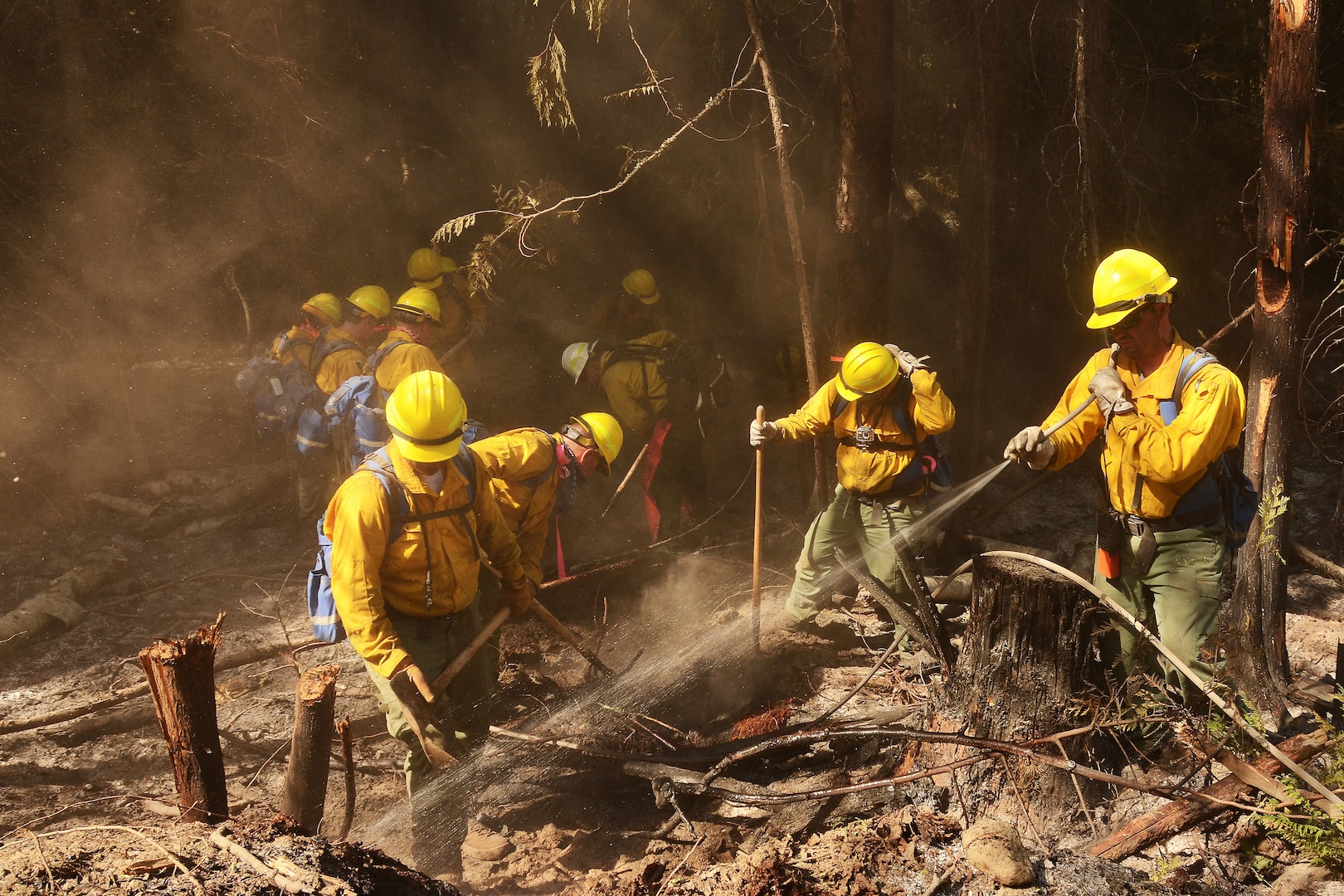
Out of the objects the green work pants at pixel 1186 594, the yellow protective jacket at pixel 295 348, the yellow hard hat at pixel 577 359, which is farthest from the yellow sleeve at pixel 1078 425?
the yellow protective jacket at pixel 295 348

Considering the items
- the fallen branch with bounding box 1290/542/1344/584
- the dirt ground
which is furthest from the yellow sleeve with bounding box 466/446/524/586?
the fallen branch with bounding box 1290/542/1344/584

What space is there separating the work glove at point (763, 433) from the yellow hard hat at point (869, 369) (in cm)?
63

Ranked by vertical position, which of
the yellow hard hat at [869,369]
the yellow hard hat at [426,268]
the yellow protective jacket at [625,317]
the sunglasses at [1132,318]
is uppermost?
the yellow hard hat at [426,268]

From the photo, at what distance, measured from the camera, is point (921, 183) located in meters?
9.84

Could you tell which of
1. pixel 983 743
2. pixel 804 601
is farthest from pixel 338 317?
pixel 983 743

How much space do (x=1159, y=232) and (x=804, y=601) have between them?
5457mm

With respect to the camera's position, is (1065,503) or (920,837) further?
(1065,503)

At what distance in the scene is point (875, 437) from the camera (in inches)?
237

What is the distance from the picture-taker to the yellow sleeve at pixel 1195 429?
4004 mm

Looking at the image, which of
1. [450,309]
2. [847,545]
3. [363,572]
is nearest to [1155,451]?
[847,545]

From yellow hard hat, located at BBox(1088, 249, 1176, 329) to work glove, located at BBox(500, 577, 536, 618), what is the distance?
11.5 feet

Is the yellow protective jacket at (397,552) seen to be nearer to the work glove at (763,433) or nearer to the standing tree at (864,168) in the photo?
the work glove at (763,433)

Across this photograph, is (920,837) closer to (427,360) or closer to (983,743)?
(983,743)

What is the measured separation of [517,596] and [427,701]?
0.95 metres
